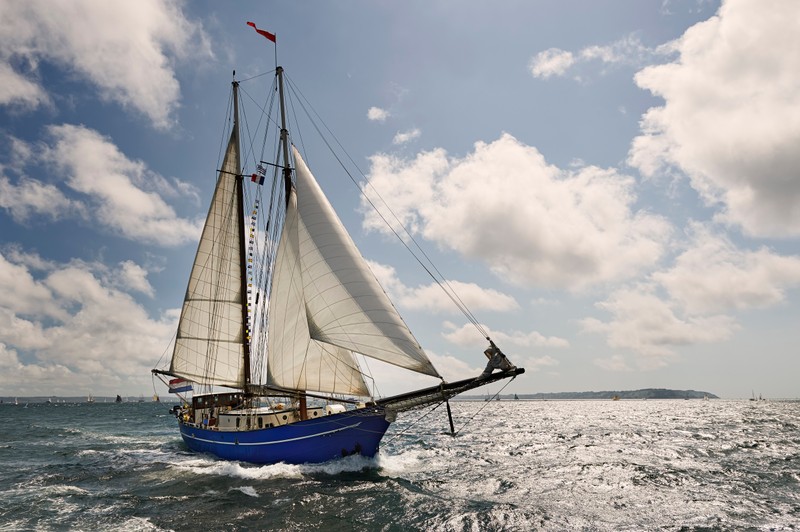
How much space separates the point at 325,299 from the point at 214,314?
1570 cm

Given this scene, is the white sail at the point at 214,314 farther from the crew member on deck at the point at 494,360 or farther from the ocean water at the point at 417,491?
the crew member on deck at the point at 494,360

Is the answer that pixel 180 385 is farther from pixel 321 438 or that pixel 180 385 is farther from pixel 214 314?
pixel 321 438

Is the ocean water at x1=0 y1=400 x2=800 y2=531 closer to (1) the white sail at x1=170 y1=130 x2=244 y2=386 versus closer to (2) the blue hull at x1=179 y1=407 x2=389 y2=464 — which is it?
(2) the blue hull at x1=179 y1=407 x2=389 y2=464

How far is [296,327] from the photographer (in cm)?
2603

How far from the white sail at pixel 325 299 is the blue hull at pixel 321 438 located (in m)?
2.99

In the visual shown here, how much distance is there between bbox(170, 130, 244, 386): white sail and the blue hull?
36.6 feet

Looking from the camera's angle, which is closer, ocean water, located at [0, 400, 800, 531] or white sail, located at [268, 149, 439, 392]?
ocean water, located at [0, 400, 800, 531]

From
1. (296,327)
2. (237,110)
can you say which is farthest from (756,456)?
(237,110)

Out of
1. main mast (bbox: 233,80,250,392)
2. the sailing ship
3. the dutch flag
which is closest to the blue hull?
the sailing ship

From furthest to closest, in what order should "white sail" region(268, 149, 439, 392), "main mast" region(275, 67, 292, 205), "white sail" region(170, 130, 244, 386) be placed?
"white sail" region(170, 130, 244, 386) < "main mast" region(275, 67, 292, 205) < "white sail" region(268, 149, 439, 392)

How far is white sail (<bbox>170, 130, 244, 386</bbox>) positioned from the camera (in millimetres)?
34906

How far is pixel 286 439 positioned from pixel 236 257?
16.9 meters

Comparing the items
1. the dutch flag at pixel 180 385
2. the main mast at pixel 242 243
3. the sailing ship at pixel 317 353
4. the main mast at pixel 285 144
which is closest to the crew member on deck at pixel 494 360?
the sailing ship at pixel 317 353

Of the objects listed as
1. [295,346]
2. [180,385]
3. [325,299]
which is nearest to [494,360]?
[325,299]
